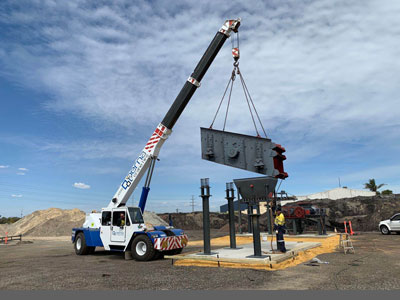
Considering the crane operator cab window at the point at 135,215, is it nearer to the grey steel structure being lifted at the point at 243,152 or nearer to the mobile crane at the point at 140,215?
the mobile crane at the point at 140,215

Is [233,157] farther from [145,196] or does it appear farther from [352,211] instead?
[352,211]

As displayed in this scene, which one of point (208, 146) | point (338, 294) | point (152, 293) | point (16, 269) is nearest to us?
point (338, 294)

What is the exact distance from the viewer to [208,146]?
39.7 ft

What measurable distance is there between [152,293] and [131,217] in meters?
6.29

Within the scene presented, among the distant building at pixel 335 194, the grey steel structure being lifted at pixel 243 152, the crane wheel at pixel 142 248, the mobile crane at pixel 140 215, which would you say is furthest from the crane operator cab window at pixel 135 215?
the distant building at pixel 335 194

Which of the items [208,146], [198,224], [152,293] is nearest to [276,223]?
[208,146]

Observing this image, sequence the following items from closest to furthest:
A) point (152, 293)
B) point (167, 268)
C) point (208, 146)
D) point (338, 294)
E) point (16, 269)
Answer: point (338, 294) → point (152, 293) → point (167, 268) → point (16, 269) → point (208, 146)

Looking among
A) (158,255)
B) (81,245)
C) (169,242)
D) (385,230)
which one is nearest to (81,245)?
(81,245)

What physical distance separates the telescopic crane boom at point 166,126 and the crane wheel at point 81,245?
2.24 m

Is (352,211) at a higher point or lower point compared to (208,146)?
lower

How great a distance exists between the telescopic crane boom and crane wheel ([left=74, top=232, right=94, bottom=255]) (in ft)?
7.36

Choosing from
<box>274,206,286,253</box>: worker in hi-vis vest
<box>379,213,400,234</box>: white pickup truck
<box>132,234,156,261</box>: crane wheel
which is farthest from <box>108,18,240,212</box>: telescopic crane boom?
<box>379,213,400,234</box>: white pickup truck

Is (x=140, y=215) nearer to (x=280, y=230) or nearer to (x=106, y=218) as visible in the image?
(x=106, y=218)

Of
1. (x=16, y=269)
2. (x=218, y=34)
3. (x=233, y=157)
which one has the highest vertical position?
(x=218, y=34)
